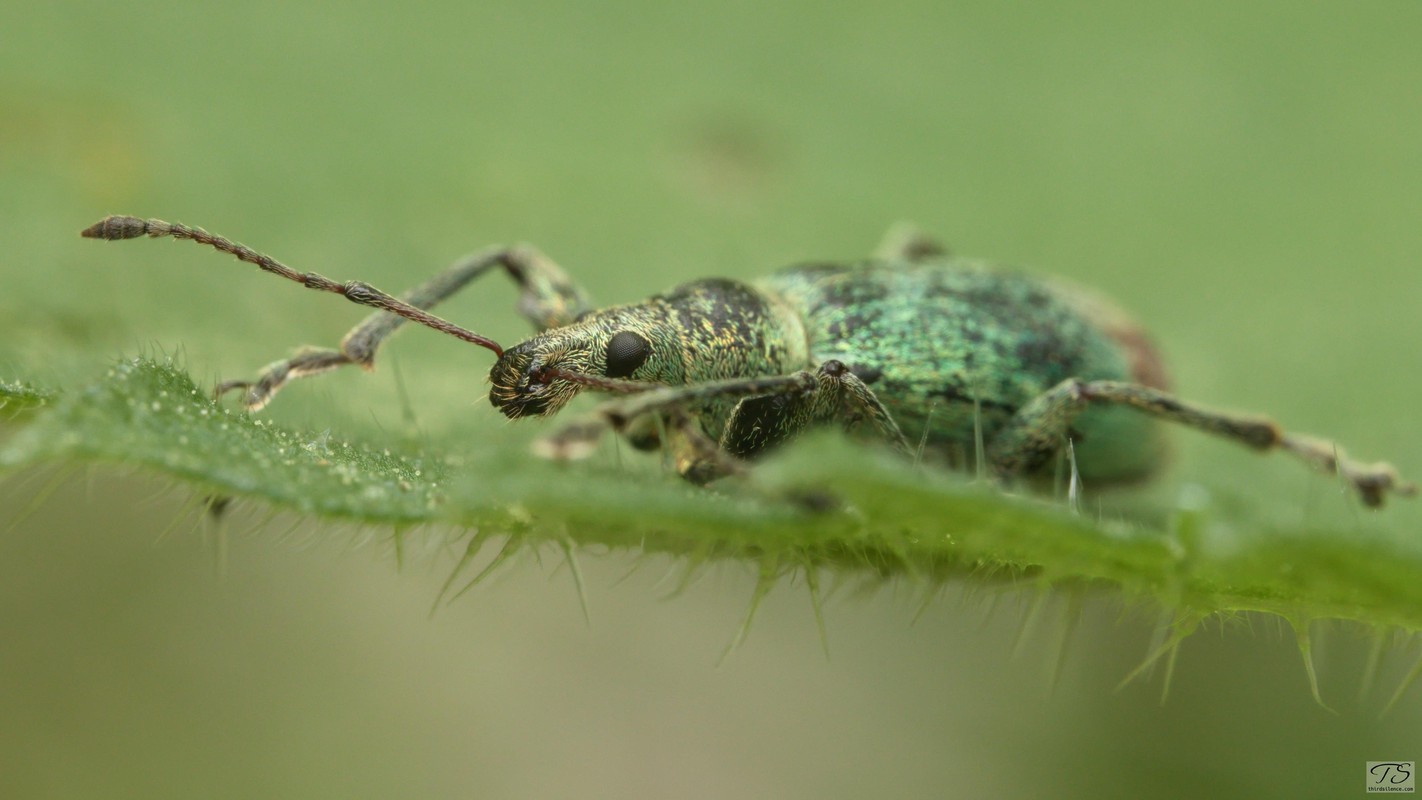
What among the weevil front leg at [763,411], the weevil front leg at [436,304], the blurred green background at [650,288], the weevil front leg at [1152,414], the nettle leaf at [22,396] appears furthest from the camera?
the blurred green background at [650,288]

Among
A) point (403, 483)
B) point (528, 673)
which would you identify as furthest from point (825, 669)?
point (403, 483)

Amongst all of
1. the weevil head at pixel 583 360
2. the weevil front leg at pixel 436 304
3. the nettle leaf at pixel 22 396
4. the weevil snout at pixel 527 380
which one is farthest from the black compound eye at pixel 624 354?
the nettle leaf at pixel 22 396

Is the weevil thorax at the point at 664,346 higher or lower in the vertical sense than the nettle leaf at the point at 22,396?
higher

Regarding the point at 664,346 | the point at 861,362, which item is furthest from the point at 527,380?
the point at 861,362

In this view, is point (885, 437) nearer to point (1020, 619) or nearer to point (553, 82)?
point (1020, 619)

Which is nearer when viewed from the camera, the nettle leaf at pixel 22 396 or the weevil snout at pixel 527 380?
the nettle leaf at pixel 22 396

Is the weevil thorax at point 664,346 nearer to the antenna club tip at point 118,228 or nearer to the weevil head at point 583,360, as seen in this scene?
the weevil head at point 583,360

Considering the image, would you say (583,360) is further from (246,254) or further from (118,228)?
(118,228)

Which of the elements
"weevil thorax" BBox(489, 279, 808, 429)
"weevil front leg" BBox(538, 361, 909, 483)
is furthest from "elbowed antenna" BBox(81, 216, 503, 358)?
"weevil front leg" BBox(538, 361, 909, 483)
